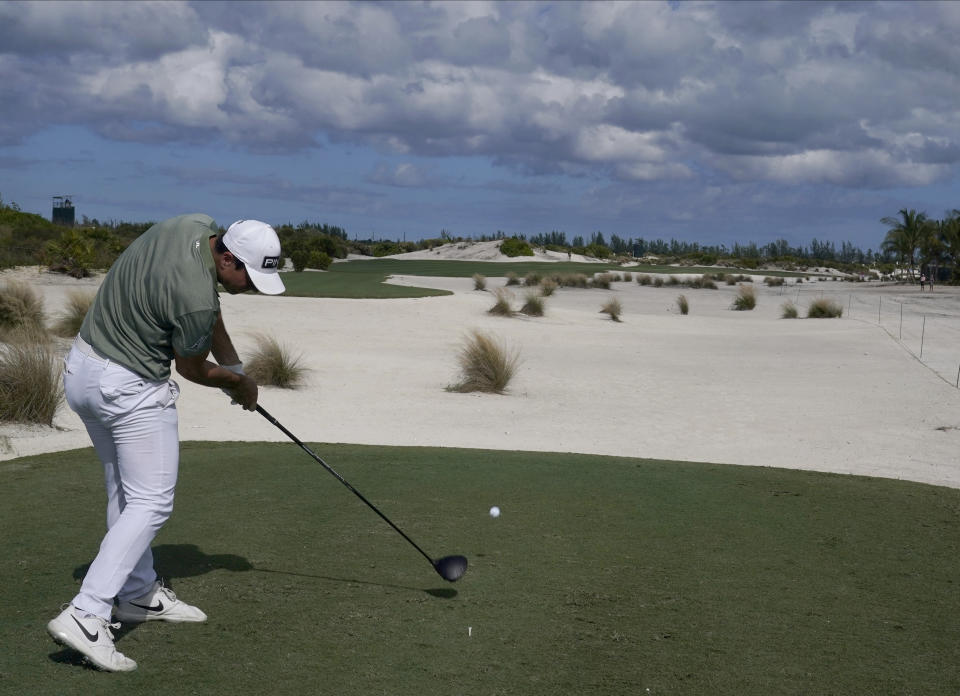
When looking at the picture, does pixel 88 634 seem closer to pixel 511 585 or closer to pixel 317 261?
pixel 511 585

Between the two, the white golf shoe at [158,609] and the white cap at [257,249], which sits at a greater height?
the white cap at [257,249]

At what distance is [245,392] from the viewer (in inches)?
171

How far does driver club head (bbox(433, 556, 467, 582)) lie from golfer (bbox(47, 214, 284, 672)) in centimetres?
139

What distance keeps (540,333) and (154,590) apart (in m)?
20.3

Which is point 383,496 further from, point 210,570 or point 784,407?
point 784,407

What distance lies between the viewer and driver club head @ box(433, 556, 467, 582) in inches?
191

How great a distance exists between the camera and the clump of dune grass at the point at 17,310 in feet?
51.3

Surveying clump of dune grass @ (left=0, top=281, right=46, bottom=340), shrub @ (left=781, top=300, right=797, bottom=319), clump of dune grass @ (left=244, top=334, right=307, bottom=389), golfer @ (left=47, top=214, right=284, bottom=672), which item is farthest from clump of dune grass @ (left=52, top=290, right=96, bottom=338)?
shrub @ (left=781, top=300, right=797, bottom=319)

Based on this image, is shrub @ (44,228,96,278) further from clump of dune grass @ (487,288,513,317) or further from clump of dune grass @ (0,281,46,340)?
clump of dune grass @ (0,281,46,340)

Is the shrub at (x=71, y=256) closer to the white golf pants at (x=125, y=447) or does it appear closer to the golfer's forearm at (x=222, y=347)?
the golfer's forearm at (x=222, y=347)

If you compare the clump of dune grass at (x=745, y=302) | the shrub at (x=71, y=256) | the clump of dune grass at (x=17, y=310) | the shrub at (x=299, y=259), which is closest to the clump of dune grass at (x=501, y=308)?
the clump of dune grass at (x=17, y=310)

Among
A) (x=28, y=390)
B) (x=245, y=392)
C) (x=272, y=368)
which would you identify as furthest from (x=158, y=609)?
(x=272, y=368)

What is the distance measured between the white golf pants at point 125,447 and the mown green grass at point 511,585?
352mm

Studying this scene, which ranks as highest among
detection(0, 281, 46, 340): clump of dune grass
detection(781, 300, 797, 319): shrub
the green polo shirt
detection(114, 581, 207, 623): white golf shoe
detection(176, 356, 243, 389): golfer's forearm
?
the green polo shirt
